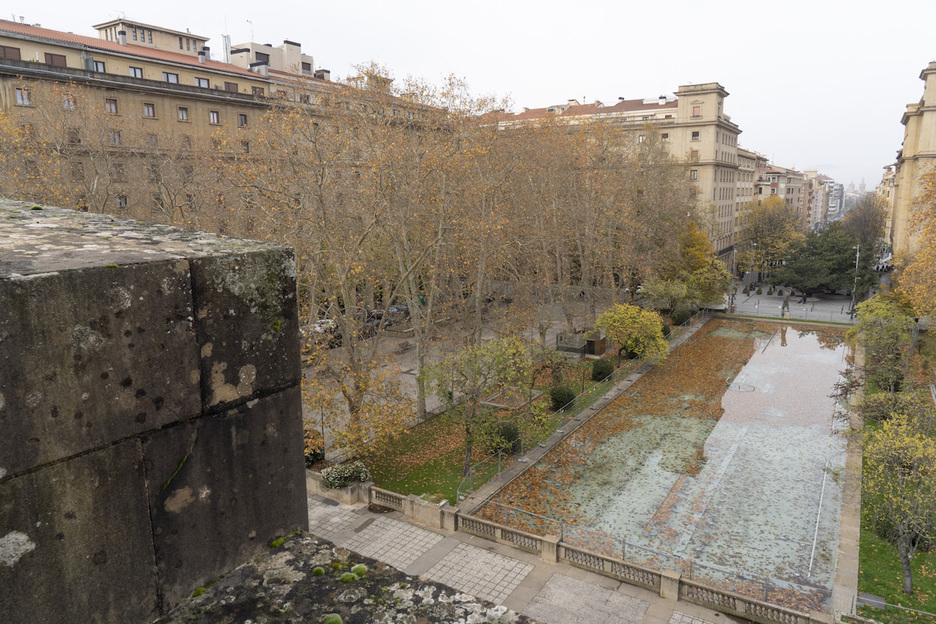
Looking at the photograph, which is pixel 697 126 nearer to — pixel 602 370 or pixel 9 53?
pixel 602 370

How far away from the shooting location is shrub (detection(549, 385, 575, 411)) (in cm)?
2561

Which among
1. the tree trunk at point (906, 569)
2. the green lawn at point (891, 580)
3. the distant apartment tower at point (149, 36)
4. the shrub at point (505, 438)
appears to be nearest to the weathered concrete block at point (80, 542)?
the green lawn at point (891, 580)

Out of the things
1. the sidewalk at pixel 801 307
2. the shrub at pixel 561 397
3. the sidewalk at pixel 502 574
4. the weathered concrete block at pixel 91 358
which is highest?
the weathered concrete block at pixel 91 358

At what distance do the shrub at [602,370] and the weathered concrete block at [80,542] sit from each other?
1117 inches

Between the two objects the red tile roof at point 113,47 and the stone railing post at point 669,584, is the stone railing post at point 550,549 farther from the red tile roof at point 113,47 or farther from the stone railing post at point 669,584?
the red tile roof at point 113,47

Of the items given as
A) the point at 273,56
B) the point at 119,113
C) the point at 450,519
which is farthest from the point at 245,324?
the point at 273,56

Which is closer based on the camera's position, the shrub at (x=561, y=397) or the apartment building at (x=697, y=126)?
the shrub at (x=561, y=397)

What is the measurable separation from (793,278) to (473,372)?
47535 mm

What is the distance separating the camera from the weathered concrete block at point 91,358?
7.44 ft

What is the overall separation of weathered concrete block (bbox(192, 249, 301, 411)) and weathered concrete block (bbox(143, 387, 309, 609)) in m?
0.13

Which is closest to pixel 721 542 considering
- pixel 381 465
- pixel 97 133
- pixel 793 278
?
pixel 381 465

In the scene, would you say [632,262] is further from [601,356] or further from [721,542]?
[721,542]

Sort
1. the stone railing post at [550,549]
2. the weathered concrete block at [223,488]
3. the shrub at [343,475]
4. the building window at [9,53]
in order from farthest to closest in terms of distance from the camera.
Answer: the building window at [9,53] < the shrub at [343,475] < the stone railing post at [550,549] < the weathered concrete block at [223,488]

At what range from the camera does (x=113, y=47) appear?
43.2m
